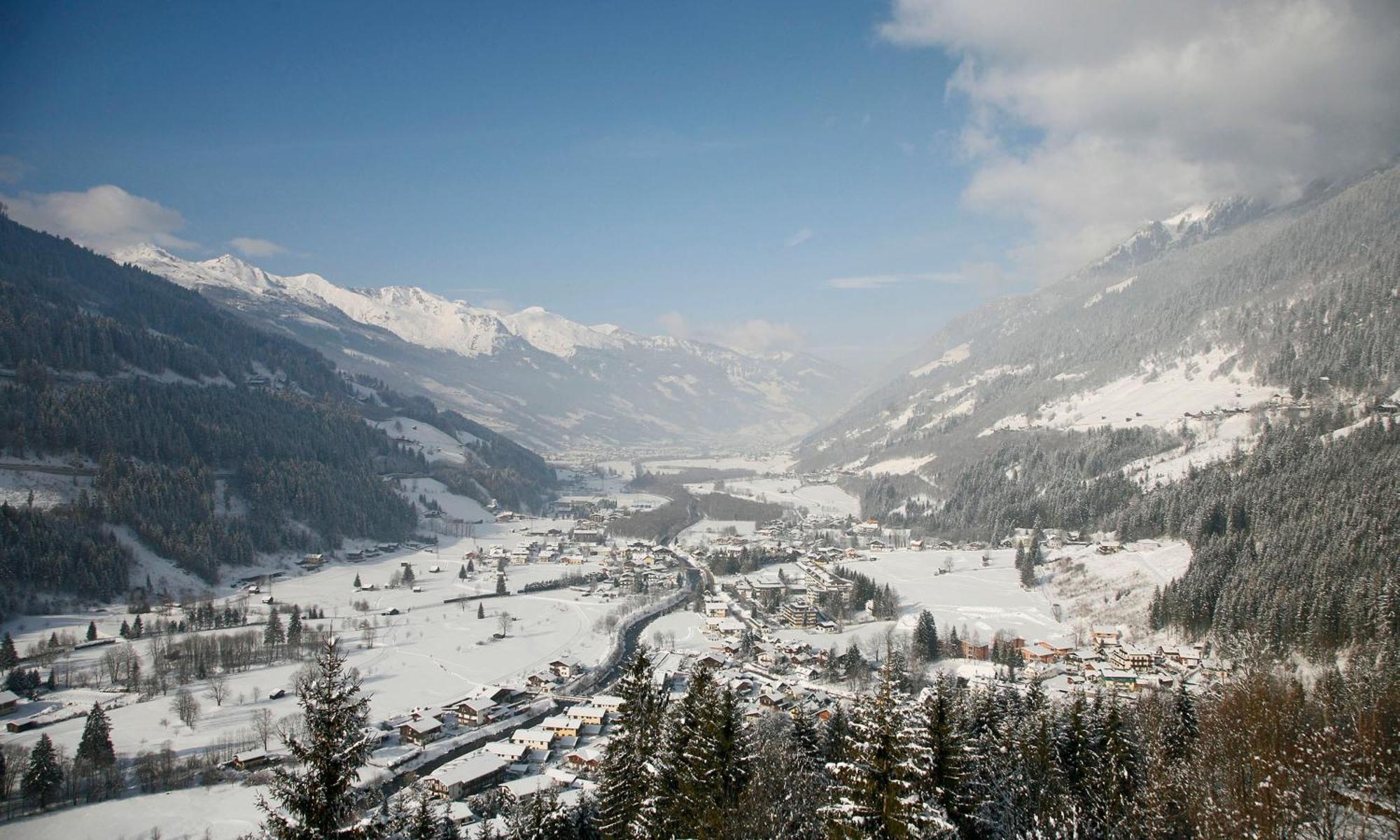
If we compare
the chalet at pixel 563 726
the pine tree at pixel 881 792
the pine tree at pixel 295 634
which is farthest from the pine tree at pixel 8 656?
the pine tree at pixel 881 792

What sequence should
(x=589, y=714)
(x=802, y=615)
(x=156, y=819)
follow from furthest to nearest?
(x=802, y=615), (x=589, y=714), (x=156, y=819)

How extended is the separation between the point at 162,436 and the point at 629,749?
102 meters

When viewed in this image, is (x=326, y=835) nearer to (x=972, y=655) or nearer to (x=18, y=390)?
(x=972, y=655)

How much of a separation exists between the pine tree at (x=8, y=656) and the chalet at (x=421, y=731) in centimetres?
2836

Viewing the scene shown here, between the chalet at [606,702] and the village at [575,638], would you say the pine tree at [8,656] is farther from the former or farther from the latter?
the chalet at [606,702]

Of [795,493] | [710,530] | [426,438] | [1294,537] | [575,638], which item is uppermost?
[426,438]

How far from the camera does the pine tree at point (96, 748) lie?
1329 inches

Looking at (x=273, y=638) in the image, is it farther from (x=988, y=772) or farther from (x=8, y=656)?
(x=988, y=772)

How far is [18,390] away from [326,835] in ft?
349

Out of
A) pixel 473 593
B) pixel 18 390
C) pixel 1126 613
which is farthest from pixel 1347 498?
pixel 18 390

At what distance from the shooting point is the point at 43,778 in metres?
31.0

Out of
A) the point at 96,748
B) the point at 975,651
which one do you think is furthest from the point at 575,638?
the point at 96,748

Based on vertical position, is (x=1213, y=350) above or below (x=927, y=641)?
above

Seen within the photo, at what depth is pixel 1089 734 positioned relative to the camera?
70.6 feet
